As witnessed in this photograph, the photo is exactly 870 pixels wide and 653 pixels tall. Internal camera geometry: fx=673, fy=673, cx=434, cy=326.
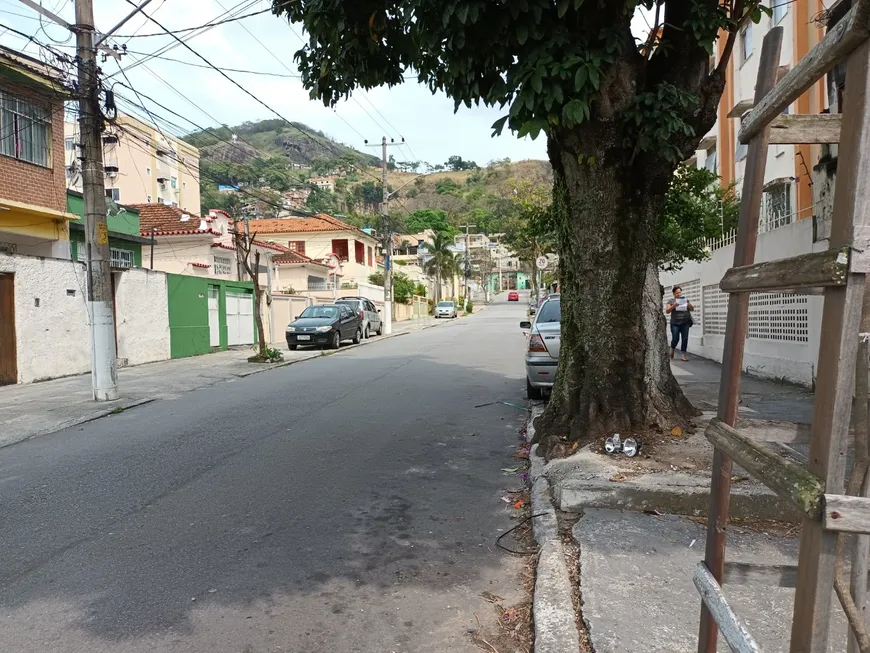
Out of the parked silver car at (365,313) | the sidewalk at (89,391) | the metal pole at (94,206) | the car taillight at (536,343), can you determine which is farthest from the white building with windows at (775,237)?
the parked silver car at (365,313)

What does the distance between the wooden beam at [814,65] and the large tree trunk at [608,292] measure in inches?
153

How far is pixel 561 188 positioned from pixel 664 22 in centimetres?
174

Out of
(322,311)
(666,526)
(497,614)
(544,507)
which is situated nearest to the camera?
(497,614)

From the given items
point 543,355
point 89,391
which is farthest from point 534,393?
point 89,391

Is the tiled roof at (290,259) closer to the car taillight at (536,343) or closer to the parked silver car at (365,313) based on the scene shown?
the parked silver car at (365,313)

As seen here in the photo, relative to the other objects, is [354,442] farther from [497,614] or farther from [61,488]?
[497,614]

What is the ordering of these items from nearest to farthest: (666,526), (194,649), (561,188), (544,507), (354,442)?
(194,649) < (666,526) < (544,507) < (561,188) < (354,442)

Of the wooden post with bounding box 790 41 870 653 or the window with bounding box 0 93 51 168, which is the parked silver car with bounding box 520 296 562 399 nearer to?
the wooden post with bounding box 790 41 870 653

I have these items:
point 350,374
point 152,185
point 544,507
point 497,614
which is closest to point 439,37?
point 544,507

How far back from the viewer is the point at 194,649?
10.6ft

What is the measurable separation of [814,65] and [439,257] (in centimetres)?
6817

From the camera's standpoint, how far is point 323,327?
2239cm

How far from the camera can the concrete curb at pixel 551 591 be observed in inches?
126

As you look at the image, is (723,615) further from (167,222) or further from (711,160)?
(167,222)
